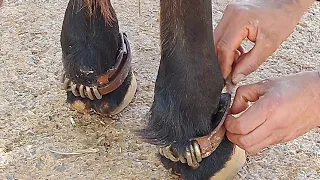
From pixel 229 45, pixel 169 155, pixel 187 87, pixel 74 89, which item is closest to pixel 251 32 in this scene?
pixel 229 45

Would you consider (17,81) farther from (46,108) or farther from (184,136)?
(184,136)

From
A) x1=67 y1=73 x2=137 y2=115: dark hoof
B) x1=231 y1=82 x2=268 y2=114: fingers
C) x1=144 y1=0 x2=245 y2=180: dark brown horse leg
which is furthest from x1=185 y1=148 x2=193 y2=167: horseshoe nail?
x1=67 y1=73 x2=137 y2=115: dark hoof

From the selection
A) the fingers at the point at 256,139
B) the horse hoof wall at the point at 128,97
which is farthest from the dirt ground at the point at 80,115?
the fingers at the point at 256,139

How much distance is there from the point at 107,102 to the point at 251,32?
12.9 inches

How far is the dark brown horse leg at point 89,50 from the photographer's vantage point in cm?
128

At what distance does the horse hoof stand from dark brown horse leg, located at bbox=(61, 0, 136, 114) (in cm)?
27

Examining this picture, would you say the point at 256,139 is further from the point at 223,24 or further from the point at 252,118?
the point at 223,24

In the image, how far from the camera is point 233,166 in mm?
1215

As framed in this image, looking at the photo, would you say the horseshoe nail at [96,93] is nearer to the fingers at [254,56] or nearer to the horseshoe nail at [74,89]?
the horseshoe nail at [74,89]

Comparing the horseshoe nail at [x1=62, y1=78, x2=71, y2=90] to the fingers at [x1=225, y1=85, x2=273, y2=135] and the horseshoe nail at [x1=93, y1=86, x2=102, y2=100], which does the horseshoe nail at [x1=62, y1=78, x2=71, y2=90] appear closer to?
the horseshoe nail at [x1=93, y1=86, x2=102, y2=100]

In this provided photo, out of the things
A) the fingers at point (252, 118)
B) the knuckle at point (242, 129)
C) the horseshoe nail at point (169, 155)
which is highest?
the fingers at point (252, 118)

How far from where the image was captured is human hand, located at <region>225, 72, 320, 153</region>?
109 centimetres

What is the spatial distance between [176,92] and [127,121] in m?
0.24

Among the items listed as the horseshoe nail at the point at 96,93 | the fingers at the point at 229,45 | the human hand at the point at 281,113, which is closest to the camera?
the human hand at the point at 281,113
